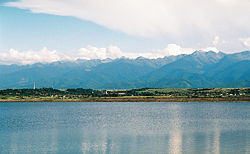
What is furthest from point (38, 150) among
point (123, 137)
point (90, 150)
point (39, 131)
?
point (39, 131)

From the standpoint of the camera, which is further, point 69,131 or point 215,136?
point 69,131

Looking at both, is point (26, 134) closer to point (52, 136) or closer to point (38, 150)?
point (52, 136)

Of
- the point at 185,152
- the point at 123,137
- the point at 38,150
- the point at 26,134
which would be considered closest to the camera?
the point at 185,152

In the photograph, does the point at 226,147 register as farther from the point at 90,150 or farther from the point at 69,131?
the point at 69,131

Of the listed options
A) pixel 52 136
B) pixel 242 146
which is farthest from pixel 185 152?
pixel 52 136

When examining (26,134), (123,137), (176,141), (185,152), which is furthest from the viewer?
(26,134)

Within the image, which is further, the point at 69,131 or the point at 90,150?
the point at 69,131

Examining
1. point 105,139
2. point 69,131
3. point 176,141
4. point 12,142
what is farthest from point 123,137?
point 12,142

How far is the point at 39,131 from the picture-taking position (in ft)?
276

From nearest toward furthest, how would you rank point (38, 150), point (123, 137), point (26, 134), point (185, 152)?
1. point (185, 152)
2. point (38, 150)
3. point (123, 137)
4. point (26, 134)

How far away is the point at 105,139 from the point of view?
69.5 metres

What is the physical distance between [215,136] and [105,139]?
24.9 m

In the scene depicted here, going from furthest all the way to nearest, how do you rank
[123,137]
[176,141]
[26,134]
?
[26,134] < [123,137] < [176,141]

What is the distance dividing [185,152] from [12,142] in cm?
3677
